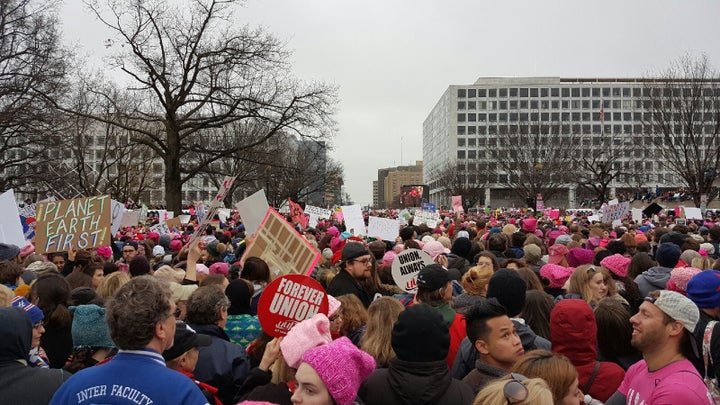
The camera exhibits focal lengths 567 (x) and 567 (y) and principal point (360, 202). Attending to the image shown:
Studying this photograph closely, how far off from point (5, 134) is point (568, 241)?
22.8m

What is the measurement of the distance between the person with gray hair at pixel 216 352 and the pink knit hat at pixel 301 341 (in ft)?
3.45

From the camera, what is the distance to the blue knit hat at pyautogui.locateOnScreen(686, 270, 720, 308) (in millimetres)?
3941

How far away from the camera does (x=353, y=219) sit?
49.0ft

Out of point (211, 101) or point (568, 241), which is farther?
point (211, 101)

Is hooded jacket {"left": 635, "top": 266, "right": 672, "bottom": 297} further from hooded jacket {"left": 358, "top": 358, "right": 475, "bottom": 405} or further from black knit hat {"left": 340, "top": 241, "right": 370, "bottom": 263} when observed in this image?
hooded jacket {"left": 358, "top": 358, "right": 475, "bottom": 405}

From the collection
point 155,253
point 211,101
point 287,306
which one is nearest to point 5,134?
point 211,101

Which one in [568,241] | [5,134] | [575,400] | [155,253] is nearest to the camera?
[575,400]

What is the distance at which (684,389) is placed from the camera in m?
2.79

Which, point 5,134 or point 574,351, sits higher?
point 5,134

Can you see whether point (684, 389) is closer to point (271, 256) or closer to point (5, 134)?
point (271, 256)

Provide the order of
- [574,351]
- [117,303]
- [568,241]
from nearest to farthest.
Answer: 1. [117,303]
2. [574,351]
3. [568,241]

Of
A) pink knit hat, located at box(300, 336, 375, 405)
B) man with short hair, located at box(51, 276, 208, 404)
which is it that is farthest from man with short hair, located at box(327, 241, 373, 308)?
man with short hair, located at box(51, 276, 208, 404)

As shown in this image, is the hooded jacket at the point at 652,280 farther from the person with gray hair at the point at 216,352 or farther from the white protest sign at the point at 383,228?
the white protest sign at the point at 383,228

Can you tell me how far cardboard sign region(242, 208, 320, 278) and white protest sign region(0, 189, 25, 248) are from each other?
150 inches
